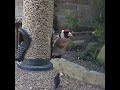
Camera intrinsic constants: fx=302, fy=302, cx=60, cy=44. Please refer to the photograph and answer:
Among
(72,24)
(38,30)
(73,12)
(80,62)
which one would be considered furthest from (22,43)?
(73,12)

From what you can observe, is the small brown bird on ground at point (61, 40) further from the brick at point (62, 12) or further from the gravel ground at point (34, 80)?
the brick at point (62, 12)

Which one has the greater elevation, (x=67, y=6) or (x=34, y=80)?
(x=67, y=6)

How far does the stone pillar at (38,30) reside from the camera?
1.48m

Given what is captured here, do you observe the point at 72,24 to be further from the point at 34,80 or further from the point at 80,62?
the point at 34,80

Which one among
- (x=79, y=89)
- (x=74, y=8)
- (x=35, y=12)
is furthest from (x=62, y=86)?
(x=74, y=8)

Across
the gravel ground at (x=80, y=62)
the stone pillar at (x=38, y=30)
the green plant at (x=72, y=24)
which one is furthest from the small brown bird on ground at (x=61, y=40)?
the green plant at (x=72, y=24)

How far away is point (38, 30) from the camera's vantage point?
154cm

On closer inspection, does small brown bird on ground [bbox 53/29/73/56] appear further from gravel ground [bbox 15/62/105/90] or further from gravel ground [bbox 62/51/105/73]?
gravel ground [bbox 62/51/105/73]

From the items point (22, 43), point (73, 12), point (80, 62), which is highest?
point (73, 12)

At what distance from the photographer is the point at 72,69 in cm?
210
